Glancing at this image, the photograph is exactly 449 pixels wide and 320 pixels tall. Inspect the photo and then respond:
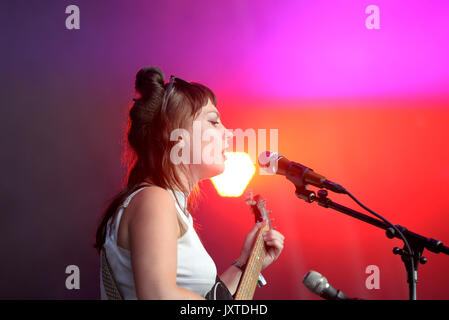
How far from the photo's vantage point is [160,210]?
96 cm

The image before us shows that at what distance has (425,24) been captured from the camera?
2186 mm

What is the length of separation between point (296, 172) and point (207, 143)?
0.33 metres

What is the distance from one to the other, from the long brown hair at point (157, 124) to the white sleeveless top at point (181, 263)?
0.16 m

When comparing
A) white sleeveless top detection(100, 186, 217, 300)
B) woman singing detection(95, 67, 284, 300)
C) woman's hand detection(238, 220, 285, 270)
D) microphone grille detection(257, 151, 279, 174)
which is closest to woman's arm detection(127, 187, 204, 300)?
woman singing detection(95, 67, 284, 300)

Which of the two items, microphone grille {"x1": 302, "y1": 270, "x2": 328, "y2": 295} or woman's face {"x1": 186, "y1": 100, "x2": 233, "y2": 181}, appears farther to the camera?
woman's face {"x1": 186, "y1": 100, "x2": 233, "y2": 181}

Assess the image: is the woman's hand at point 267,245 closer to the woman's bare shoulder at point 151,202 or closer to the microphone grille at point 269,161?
the microphone grille at point 269,161

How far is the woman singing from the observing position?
909 millimetres

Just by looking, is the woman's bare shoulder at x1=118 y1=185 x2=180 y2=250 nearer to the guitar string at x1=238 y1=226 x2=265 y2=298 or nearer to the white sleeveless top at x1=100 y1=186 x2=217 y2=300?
the white sleeveless top at x1=100 y1=186 x2=217 y2=300

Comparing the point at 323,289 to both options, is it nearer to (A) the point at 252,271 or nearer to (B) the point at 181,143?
(A) the point at 252,271

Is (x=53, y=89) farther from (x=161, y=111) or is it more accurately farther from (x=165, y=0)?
(x=161, y=111)

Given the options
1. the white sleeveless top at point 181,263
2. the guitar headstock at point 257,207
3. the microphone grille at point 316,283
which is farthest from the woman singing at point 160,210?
the microphone grille at point 316,283

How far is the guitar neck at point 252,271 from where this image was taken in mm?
1217

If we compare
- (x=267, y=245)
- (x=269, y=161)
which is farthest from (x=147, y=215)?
(x=267, y=245)
